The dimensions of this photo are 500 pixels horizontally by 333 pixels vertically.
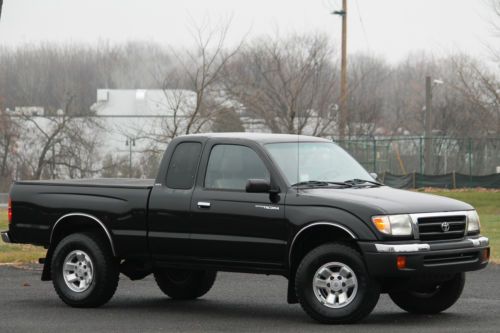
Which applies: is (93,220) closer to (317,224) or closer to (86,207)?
(86,207)

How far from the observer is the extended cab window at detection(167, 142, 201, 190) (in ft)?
37.3

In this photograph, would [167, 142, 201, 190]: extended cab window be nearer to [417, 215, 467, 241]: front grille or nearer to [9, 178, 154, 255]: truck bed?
[9, 178, 154, 255]: truck bed

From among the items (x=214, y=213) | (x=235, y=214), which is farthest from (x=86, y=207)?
(x=235, y=214)

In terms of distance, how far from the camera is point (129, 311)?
37.7 ft

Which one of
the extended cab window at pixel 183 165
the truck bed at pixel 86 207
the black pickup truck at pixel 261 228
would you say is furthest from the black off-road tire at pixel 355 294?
the truck bed at pixel 86 207

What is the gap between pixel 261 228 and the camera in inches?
422

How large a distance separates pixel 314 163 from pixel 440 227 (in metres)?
1.57

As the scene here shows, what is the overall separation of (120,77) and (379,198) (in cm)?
9832

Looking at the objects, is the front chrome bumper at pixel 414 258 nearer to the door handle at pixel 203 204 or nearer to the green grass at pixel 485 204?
the door handle at pixel 203 204

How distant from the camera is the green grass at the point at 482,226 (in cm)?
1729

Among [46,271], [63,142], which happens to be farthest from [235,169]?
[63,142]

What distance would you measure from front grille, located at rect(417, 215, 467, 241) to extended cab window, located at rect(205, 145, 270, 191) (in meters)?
1.69

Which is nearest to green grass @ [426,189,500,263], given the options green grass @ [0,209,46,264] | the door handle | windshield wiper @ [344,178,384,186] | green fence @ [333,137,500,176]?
green fence @ [333,137,500,176]

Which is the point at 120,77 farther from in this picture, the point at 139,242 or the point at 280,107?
the point at 139,242
